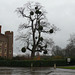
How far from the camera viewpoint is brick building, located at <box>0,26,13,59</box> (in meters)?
70.7

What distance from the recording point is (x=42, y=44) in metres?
49.2

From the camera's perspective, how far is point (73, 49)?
76125 millimetres

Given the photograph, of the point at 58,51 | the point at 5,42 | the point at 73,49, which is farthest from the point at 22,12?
the point at 58,51

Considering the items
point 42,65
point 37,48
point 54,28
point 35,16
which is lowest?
point 42,65

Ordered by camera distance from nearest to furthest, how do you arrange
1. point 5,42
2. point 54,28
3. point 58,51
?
point 54,28 < point 5,42 < point 58,51

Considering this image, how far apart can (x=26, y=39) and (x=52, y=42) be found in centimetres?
730

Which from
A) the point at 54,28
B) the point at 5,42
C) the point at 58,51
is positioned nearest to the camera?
the point at 54,28

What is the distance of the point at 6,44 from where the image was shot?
73.9 m

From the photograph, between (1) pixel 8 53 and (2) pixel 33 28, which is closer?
(2) pixel 33 28

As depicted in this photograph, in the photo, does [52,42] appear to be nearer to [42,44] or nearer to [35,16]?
[42,44]

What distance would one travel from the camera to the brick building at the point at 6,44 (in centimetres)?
7069

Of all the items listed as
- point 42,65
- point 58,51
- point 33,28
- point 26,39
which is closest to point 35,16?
point 33,28

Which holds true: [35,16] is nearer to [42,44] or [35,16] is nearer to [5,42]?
[42,44]

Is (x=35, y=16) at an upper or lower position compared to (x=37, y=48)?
upper
